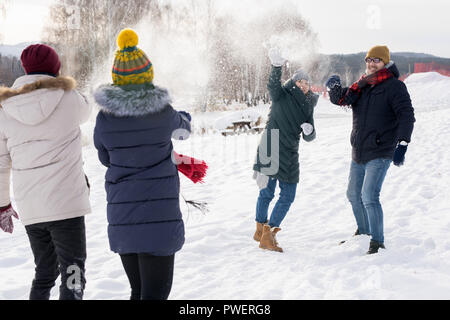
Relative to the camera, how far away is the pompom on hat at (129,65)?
2.05 metres

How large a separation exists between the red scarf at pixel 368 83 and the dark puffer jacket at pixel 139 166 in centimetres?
222

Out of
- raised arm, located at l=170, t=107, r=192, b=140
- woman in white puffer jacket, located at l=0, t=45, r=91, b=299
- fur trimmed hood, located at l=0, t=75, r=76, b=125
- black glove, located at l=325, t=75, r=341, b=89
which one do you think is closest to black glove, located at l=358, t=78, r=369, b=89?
black glove, located at l=325, t=75, r=341, b=89

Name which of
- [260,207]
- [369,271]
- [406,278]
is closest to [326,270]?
[369,271]

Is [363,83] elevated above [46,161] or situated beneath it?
elevated above

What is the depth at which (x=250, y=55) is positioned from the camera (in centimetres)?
3319

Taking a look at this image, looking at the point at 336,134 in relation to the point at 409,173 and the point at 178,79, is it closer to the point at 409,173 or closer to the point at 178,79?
the point at 409,173

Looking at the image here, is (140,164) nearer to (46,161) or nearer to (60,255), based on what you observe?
(46,161)

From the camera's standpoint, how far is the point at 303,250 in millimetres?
4008

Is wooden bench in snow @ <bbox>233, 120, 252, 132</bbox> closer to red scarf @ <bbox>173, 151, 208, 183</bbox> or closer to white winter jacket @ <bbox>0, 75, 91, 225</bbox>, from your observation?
red scarf @ <bbox>173, 151, 208, 183</bbox>

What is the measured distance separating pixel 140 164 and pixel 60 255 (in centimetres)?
75

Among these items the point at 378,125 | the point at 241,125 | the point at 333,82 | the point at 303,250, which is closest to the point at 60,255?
the point at 303,250

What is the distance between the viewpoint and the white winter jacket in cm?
219

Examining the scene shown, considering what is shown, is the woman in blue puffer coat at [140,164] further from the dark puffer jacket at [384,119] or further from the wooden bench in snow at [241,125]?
the wooden bench in snow at [241,125]

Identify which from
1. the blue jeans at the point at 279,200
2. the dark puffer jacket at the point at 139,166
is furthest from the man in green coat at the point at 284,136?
the dark puffer jacket at the point at 139,166
